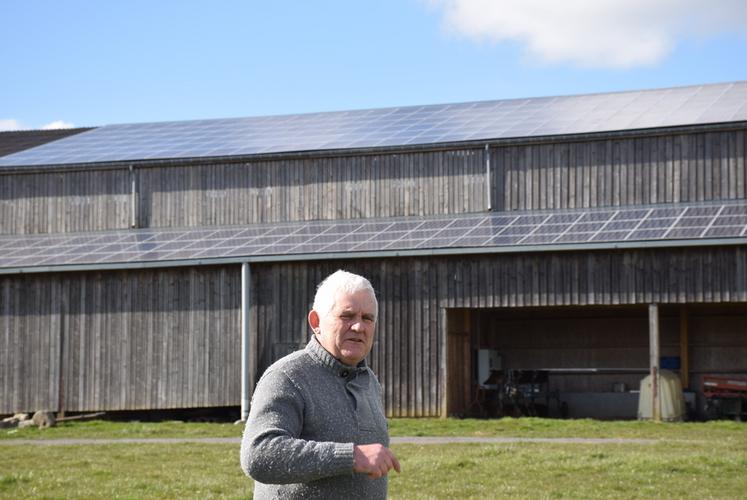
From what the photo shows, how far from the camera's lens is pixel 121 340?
95.8 ft

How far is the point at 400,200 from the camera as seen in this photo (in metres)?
31.9

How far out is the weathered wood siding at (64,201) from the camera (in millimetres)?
34125

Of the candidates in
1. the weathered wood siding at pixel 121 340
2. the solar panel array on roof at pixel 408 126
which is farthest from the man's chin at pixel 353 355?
the solar panel array on roof at pixel 408 126

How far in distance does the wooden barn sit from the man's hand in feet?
70.2

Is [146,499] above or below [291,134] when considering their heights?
below

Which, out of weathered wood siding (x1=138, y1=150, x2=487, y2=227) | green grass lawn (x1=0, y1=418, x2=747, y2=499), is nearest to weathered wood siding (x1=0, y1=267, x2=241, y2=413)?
weathered wood siding (x1=138, y1=150, x2=487, y2=227)

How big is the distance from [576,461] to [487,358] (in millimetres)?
15362

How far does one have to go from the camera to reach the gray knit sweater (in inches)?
194

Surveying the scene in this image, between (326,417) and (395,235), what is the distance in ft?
78.6

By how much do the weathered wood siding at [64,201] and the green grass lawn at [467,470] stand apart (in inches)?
545

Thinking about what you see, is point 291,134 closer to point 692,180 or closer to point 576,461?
point 692,180

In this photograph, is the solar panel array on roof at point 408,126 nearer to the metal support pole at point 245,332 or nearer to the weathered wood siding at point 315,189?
the weathered wood siding at point 315,189

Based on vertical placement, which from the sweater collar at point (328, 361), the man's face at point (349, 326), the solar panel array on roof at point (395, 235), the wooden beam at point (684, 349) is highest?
the solar panel array on roof at point (395, 235)

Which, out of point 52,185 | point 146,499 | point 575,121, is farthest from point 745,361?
point 146,499
